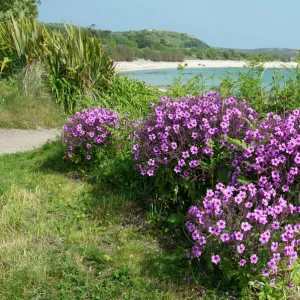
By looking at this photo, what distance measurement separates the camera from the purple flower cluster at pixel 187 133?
3666 mm

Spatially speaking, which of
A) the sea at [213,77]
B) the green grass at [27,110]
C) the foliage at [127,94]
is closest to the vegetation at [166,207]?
the sea at [213,77]

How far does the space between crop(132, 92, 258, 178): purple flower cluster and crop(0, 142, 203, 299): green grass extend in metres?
0.66

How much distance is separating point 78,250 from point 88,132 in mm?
2077

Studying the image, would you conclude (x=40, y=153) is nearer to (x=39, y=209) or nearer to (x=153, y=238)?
(x=39, y=209)

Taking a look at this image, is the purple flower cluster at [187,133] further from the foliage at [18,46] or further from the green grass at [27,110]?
the foliage at [18,46]

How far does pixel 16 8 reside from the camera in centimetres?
2330

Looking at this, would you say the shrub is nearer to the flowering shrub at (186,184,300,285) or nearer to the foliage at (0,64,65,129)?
the flowering shrub at (186,184,300,285)

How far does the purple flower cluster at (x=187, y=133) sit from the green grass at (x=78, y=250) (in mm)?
662

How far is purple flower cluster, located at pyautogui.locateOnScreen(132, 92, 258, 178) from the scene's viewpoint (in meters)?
3.67

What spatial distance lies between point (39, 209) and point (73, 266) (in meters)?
1.09

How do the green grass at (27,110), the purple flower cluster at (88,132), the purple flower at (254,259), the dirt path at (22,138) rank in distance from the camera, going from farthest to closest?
the green grass at (27,110), the dirt path at (22,138), the purple flower cluster at (88,132), the purple flower at (254,259)

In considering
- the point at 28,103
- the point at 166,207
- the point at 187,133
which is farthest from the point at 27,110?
the point at 187,133

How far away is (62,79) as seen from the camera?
995 centimetres

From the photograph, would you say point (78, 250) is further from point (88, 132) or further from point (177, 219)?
point (88, 132)
